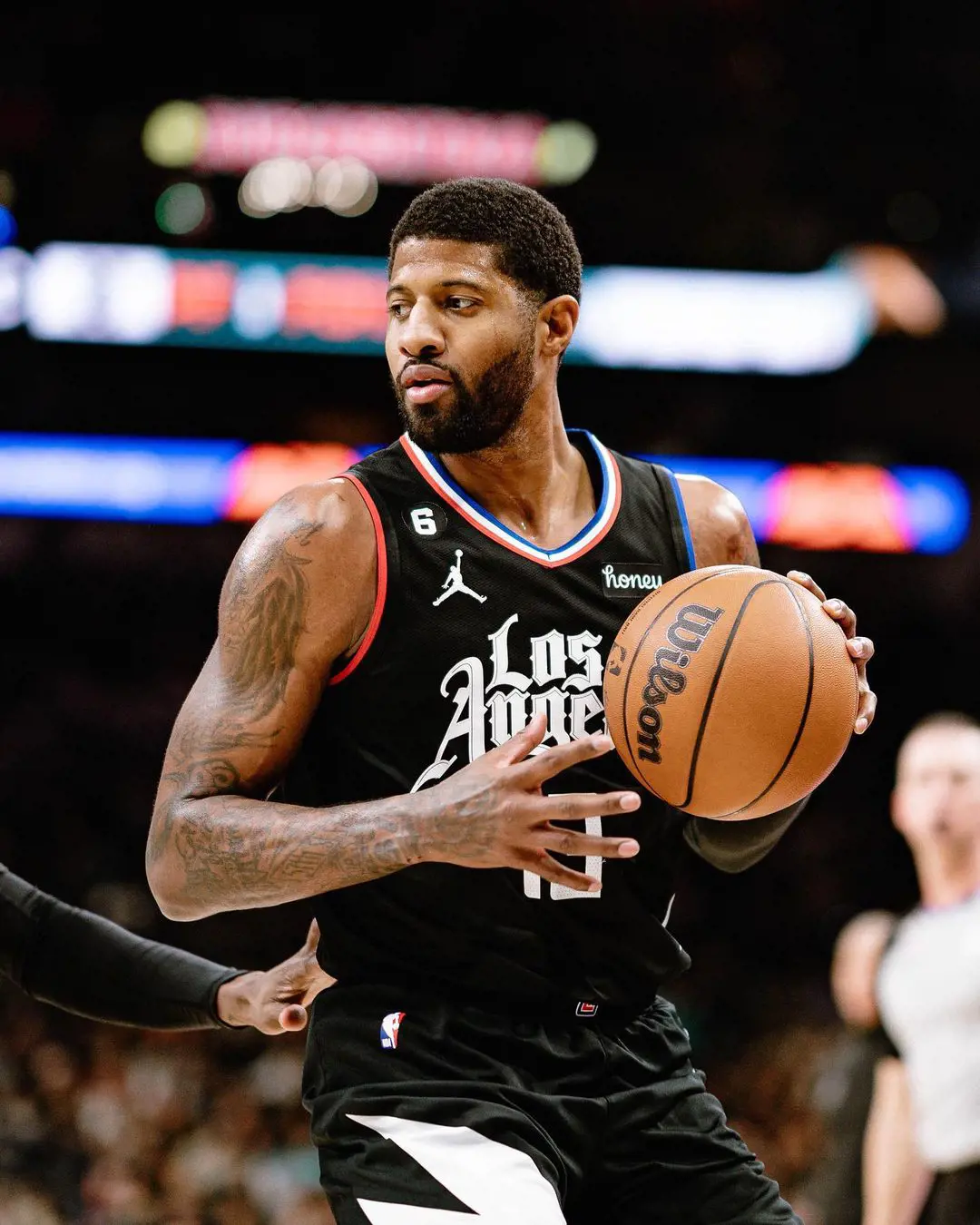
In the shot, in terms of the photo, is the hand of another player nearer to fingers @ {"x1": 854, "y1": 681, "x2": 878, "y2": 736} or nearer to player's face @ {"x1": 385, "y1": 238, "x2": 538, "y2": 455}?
fingers @ {"x1": 854, "y1": 681, "x2": 878, "y2": 736}

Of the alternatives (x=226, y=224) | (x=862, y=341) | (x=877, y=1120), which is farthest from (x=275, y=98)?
(x=877, y=1120)

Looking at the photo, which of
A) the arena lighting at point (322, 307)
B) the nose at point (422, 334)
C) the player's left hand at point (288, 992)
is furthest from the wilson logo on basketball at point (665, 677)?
the arena lighting at point (322, 307)

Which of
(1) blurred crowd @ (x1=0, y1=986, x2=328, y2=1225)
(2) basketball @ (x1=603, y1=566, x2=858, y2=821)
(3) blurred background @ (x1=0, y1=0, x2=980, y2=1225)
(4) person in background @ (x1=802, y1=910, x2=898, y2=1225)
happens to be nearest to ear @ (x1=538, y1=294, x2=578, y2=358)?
(2) basketball @ (x1=603, y1=566, x2=858, y2=821)

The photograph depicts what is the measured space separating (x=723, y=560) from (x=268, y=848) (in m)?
1.10

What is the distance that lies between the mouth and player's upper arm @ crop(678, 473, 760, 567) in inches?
20.7

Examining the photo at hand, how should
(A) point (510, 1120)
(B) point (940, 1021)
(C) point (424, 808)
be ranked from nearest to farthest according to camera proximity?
(C) point (424, 808) → (A) point (510, 1120) → (B) point (940, 1021)

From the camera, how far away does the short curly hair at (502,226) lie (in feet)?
9.25

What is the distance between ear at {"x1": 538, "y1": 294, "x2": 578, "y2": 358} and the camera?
9.74ft

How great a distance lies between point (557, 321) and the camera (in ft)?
9.86

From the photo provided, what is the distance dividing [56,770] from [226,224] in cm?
494

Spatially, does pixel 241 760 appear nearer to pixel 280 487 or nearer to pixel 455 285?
pixel 455 285

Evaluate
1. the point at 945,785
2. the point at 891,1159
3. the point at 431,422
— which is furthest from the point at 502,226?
the point at 891,1159

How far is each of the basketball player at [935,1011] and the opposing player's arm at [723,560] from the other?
7.88ft

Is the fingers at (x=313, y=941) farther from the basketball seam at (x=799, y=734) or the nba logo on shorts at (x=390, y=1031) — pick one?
the basketball seam at (x=799, y=734)
